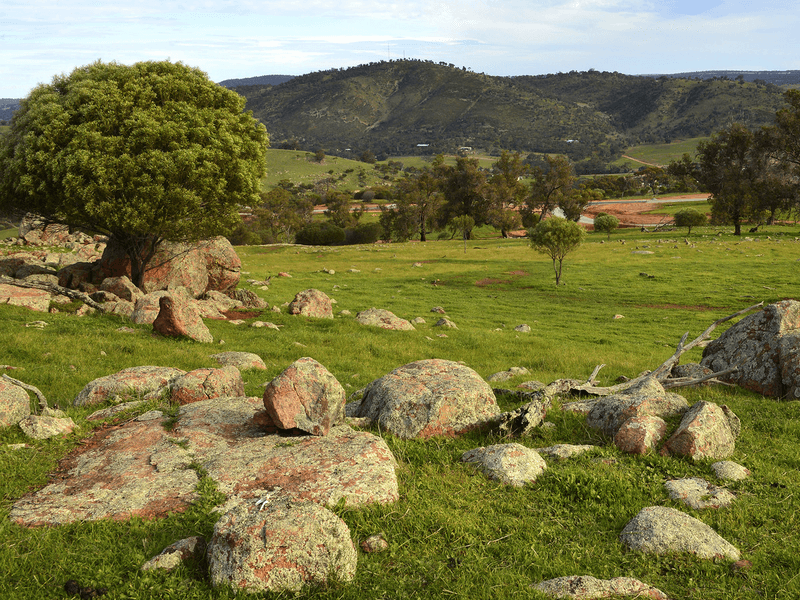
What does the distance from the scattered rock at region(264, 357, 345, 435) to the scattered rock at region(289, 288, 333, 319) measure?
60.8 feet

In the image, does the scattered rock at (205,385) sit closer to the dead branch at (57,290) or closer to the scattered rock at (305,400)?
the scattered rock at (305,400)

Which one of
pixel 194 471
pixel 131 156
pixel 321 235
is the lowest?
pixel 321 235

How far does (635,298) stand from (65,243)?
57821 mm

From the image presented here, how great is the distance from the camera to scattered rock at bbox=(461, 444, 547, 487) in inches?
329

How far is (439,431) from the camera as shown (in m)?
10.3

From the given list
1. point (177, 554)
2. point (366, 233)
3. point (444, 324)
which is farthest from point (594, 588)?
point (366, 233)

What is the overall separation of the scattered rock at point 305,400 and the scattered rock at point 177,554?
3073 mm

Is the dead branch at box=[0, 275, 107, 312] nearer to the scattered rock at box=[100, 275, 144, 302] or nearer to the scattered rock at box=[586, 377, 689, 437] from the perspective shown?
the scattered rock at box=[100, 275, 144, 302]

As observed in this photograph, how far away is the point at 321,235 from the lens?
110m

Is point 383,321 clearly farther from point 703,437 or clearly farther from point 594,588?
point 594,588

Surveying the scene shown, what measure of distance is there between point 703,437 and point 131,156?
2575 cm

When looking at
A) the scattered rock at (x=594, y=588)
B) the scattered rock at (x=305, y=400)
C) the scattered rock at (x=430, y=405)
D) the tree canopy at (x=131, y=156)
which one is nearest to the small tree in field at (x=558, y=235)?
the tree canopy at (x=131, y=156)

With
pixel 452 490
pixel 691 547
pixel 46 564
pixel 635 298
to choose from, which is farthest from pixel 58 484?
pixel 635 298

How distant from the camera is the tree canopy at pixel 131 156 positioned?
79.7ft
